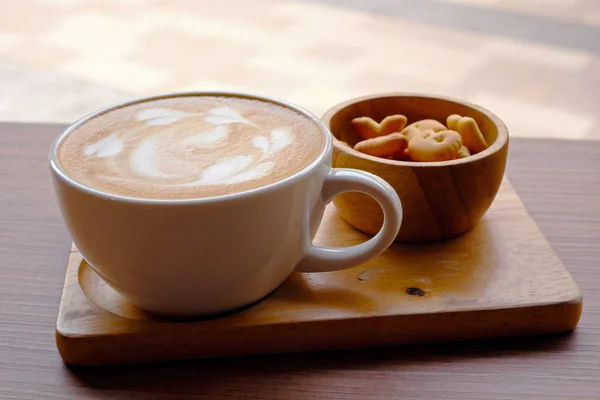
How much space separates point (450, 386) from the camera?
481 millimetres

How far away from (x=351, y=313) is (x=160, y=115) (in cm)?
21

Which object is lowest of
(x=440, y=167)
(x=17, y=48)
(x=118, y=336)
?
(x=17, y=48)

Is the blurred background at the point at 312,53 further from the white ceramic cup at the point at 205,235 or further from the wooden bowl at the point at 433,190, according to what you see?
the white ceramic cup at the point at 205,235

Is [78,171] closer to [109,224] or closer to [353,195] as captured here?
[109,224]

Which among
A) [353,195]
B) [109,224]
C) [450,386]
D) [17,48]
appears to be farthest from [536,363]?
[17,48]

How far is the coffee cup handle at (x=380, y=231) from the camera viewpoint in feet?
1.69

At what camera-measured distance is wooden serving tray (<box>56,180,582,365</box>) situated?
0.50 metres

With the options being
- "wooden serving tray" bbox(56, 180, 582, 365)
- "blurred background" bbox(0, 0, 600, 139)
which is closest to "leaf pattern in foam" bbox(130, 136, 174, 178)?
"wooden serving tray" bbox(56, 180, 582, 365)

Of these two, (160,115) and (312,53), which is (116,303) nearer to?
(160,115)

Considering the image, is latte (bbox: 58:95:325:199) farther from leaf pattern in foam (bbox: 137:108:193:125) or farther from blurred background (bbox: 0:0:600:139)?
blurred background (bbox: 0:0:600:139)

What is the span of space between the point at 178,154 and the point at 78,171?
0.23 feet

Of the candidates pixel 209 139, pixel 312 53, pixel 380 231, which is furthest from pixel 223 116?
pixel 312 53

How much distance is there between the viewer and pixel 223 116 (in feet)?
1.91

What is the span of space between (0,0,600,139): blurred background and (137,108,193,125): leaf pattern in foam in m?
1.42
